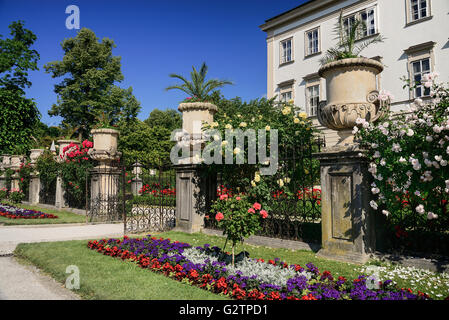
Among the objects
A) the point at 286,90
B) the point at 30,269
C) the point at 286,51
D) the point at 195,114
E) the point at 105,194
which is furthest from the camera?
the point at 286,51

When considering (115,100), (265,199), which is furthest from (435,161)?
(115,100)

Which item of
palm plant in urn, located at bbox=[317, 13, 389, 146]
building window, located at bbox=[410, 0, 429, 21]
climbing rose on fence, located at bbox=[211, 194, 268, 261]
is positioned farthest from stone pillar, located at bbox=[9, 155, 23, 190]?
building window, located at bbox=[410, 0, 429, 21]

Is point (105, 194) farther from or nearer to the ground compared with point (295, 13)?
nearer to the ground

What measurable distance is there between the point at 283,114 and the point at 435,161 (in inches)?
136

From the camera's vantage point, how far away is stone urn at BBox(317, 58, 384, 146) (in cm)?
501

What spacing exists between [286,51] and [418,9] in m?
8.87

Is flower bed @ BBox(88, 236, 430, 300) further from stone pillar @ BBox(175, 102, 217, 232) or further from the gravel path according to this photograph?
stone pillar @ BBox(175, 102, 217, 232)

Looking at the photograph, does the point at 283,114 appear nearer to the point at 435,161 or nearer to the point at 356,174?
the point at 356,174

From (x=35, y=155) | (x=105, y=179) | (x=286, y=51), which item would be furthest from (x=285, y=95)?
(x=35, y=155)

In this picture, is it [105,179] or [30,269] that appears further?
[105,179]

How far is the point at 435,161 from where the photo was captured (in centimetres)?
399

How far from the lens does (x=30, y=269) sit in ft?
16.8

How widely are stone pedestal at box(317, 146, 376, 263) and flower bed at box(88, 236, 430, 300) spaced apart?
1.02 metres

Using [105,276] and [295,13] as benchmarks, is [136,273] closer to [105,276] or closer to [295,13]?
[105,276]
